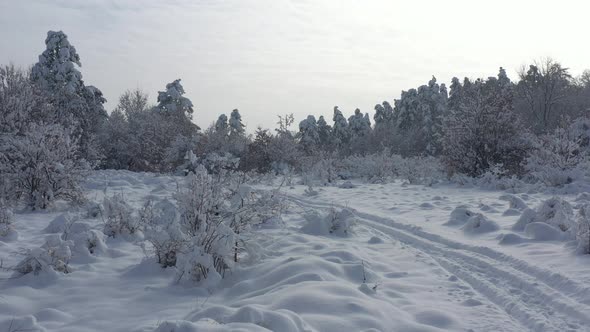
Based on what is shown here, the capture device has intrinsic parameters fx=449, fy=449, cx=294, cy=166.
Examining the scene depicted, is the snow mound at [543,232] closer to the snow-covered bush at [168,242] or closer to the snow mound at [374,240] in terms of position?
the snow mound at [374,240]

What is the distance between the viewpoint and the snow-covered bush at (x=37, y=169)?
9.57 metres

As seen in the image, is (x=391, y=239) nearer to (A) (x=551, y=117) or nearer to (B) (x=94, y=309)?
(B) (x=94, y=309)

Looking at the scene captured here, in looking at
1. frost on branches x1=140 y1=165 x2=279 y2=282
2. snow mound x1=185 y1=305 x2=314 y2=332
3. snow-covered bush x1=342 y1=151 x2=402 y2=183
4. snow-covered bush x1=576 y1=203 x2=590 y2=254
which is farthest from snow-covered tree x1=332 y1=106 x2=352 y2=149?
snow mound x1=185 y1=305 x2=314 y2=332

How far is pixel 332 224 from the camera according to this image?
7.81 meters

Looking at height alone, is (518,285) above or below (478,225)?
below

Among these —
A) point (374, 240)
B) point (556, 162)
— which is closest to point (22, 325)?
point (374, 240)

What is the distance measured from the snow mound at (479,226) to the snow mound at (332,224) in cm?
198

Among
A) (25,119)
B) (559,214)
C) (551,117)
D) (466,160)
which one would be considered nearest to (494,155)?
(466,160)

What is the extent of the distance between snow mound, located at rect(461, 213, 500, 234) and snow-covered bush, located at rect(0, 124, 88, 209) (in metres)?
8.16

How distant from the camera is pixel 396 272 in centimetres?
550

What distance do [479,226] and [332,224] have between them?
99.9 inches

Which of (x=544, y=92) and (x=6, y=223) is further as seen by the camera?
(x=544, y=92)

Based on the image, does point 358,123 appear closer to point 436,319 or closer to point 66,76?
point 66,76

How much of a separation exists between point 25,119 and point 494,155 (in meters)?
16.3
